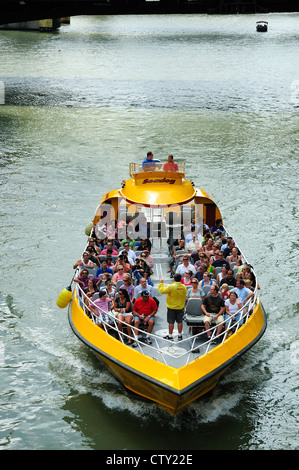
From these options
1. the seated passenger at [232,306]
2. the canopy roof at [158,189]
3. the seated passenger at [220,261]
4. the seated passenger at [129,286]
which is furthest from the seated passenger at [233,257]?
the seated passenger at [129,286]

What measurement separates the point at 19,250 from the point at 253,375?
11.9 metres

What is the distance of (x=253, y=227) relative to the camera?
27531 millimetres

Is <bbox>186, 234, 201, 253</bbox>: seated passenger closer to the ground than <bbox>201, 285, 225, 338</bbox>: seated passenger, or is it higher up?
closer to the ground

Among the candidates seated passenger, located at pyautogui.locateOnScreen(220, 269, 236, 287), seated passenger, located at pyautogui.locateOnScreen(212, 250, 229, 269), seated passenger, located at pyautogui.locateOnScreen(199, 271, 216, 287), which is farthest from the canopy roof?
seated passenger, located at pyautogui.locateOnScreen(220, 269, 236, 287)

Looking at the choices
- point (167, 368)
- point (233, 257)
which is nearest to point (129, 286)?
point (167, 368)

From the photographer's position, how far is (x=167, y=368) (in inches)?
534

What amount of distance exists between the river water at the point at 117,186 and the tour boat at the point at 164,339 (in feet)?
3.63

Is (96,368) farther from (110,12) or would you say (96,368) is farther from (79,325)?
(110,12)

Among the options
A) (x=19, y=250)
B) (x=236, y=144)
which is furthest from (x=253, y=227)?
(x=236, y=144)

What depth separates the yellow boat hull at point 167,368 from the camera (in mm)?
13375

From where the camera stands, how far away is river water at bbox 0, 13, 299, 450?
14.9 metres

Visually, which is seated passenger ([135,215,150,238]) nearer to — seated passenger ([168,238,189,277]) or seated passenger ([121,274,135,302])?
seated passenger ([168,238,189,277])

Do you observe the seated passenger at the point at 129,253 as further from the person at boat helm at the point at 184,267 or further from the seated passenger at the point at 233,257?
the seated passenger at the point at 233,257

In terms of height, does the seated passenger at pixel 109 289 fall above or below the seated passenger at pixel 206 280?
below
